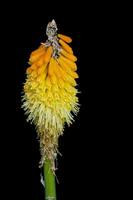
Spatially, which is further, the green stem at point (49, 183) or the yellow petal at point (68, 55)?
the green stem at point (49, 183)

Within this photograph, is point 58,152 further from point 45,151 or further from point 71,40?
point 71,40

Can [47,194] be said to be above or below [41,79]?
below

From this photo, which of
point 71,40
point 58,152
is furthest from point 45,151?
point 71,40

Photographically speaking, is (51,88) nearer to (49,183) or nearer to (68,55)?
(68,55)

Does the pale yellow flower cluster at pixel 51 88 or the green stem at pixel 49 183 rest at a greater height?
the pale yellow flower cluster at pixel 51 88

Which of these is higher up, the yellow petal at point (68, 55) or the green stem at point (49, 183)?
the yellow petal at point (68, 55)

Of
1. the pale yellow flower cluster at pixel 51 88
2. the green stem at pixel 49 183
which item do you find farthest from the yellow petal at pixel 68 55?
the green stem at pixel 49 183

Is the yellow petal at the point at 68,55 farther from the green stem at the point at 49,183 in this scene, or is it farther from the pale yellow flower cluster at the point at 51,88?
the green stem at the point at 49,183

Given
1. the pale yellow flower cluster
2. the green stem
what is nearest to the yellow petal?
the pale yellow flower cluster

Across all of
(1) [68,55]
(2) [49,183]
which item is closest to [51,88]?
(1) [68,55]
